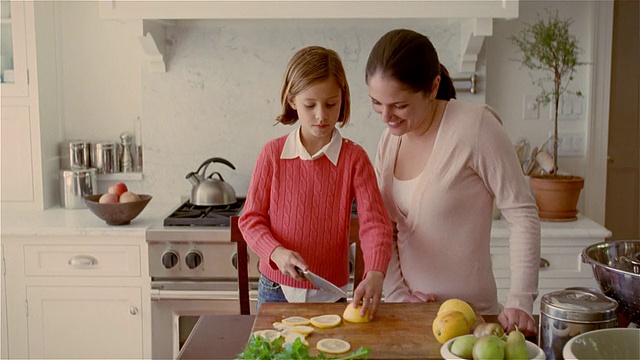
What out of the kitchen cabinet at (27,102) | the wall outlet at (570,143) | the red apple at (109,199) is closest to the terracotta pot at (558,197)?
the wall outlet at (570,143)

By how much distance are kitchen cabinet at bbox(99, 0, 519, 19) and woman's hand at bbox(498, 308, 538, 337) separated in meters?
1.51

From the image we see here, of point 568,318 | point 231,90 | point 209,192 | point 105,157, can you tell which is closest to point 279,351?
point 568,318

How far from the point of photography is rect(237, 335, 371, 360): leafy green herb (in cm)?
122

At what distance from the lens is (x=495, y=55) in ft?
10.5

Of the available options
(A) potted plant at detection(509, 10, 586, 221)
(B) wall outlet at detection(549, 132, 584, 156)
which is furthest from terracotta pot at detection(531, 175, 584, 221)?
(B) wall outlet at detection(549, 132, 584, 156)

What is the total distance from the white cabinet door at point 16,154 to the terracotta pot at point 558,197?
6.89 feet

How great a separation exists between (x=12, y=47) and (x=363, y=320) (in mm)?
2239

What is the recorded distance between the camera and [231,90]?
10.6ft

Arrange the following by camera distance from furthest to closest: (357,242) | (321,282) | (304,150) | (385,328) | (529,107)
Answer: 1. (529,107)
2. (357,242)
3. (304,150)
4. (321,282)
5. (385,328)

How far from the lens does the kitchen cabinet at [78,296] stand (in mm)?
2814

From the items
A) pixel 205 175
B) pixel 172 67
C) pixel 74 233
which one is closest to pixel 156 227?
pixel 74 233

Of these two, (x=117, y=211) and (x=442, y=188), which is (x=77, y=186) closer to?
(x=117, y=211)

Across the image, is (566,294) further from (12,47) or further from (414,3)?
(12,47)

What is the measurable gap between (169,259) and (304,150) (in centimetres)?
114
